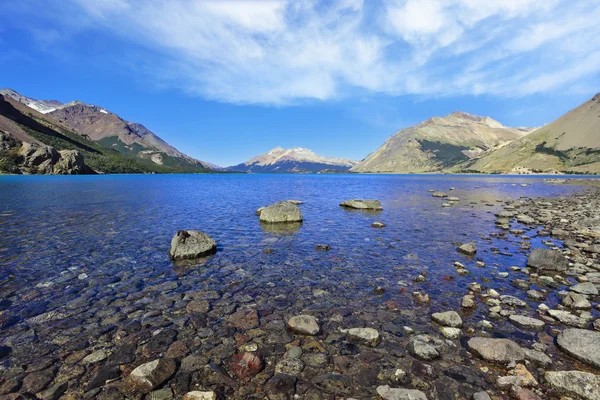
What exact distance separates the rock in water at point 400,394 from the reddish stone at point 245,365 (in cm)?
311

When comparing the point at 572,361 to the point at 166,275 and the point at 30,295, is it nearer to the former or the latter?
the point at 166,275

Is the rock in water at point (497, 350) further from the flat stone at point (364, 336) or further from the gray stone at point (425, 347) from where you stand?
the flat stone at point (364, 336)

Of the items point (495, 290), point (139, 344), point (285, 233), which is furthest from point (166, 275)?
point (495, 290)

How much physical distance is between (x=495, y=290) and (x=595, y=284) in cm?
475

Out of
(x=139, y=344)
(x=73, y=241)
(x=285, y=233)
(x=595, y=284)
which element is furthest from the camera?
(x=285, y=233)

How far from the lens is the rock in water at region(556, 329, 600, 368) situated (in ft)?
24.4

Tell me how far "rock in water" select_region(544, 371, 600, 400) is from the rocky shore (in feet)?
0.08

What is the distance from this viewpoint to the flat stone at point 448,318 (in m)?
9.44

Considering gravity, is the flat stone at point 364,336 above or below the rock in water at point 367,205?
below

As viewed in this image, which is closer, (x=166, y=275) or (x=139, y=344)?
(x=139, y=344)

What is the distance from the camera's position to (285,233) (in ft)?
78.7

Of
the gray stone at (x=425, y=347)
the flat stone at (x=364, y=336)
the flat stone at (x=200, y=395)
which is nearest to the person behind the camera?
the flat stone at (x=200, y=395)

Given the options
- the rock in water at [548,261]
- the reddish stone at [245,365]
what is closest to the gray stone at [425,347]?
the reddish stone at [245,365]

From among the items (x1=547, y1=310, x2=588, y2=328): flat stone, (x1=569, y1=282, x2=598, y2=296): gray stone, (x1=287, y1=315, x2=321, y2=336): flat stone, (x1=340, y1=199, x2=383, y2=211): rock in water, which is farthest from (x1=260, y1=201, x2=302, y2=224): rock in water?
(x1=547, y1=310, x2=588, y2=328): flat stone
